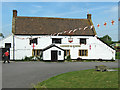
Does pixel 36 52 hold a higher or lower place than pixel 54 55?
higher

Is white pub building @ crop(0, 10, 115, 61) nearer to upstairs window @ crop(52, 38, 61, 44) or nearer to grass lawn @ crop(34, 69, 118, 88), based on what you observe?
upstairs window @ crop(52, 38, 61, 44)

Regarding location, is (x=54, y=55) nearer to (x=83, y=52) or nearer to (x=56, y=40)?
(x=56, y=40)

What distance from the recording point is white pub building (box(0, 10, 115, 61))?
31547mm

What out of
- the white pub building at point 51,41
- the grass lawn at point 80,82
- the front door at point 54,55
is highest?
the white pub building at point 51,41

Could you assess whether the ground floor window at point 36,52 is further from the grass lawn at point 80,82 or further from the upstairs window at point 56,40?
the grass lawn at point 80,82

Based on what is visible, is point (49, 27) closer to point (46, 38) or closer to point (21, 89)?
point (46, 38)

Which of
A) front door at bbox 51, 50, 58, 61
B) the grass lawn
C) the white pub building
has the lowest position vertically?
the grass lawn

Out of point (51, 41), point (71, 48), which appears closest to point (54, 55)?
point (51, 41)

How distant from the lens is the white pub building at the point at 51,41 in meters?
31.5

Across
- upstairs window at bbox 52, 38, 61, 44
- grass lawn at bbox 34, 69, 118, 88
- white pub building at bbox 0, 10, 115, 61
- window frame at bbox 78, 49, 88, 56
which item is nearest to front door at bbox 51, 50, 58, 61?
white pub building at bbox 0, 10, 115, 61

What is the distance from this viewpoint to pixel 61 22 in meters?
36.2

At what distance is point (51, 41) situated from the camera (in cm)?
3262

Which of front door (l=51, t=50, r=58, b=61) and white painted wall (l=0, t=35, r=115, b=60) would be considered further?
white painted wall (l=0, t=35, r=115, b=60)

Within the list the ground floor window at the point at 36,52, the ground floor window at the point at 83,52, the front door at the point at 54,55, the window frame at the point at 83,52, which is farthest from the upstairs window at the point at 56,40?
the ground floor window at the point at 83,52
